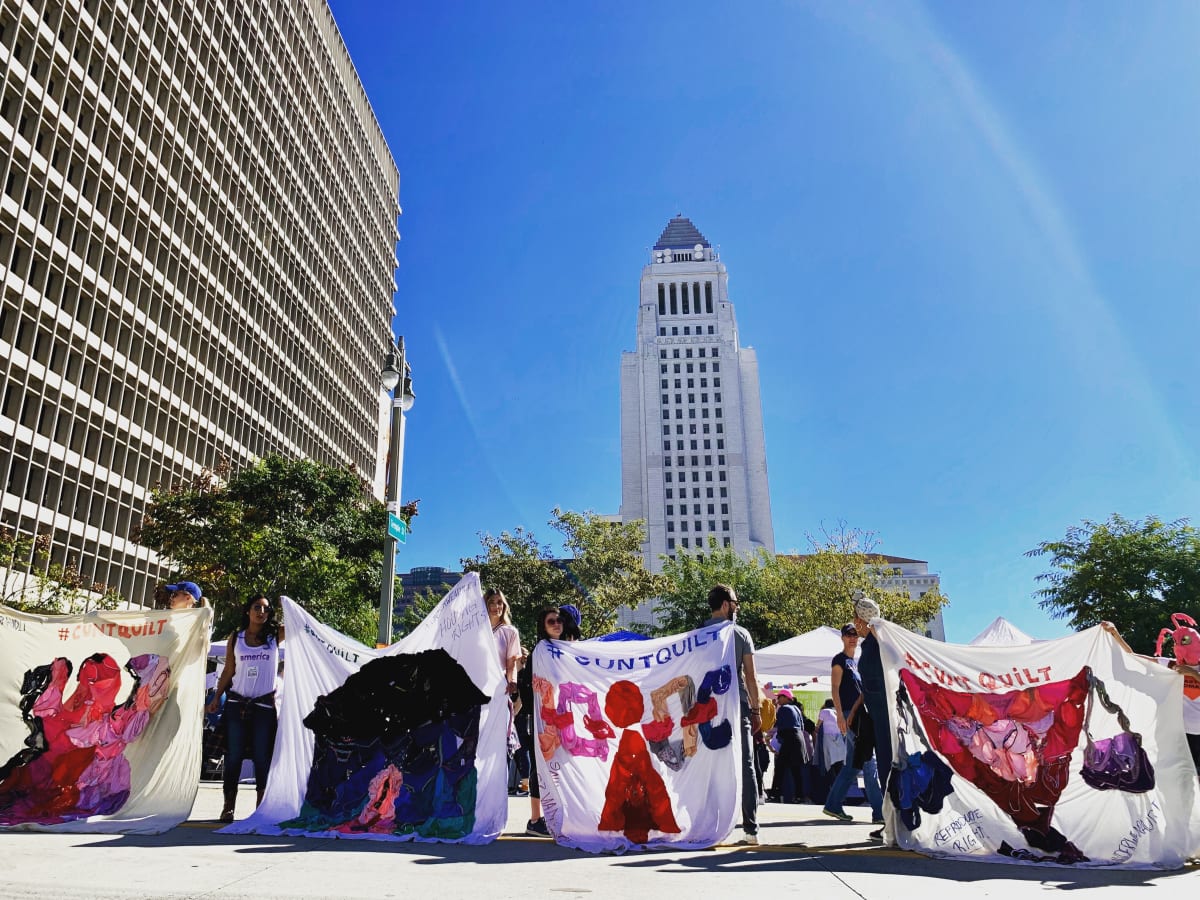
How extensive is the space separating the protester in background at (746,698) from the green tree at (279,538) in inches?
708

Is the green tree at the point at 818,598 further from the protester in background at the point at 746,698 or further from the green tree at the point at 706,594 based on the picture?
the protester in background at the point at 746,698

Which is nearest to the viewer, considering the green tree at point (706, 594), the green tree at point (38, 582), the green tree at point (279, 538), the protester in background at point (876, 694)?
the protester in background at point (876, 694)

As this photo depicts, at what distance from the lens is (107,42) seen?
1422 inches

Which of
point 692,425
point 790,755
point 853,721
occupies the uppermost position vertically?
point 692,425

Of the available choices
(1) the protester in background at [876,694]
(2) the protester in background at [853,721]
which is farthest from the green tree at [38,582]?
(1) the protester in background at [876,694]

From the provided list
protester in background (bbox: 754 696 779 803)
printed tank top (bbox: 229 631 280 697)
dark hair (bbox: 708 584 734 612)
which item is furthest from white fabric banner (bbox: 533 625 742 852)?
printed tank top (bbox: 229 631 280 697)

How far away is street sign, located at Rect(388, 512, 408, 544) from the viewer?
11.7 m

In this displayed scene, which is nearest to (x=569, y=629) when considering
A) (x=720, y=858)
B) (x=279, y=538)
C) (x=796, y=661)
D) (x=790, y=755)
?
(x=720, y=858)

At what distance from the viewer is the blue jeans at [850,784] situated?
26.3 ft

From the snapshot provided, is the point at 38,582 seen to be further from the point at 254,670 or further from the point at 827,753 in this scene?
the point at 827,753

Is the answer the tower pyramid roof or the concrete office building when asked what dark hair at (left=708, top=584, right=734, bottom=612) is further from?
the tower pyramid roof

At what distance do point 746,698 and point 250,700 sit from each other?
4.32 m

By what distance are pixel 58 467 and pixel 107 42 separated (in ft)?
60.3

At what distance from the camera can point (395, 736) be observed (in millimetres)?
7016
